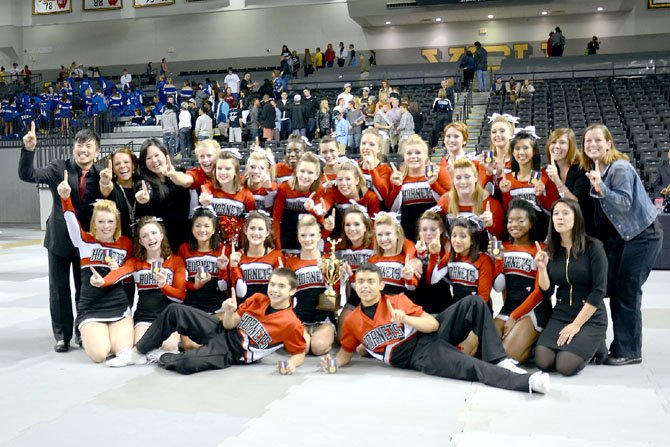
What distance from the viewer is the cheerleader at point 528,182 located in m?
6.48

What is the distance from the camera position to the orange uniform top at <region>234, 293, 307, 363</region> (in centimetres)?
605

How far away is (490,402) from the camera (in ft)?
16.5

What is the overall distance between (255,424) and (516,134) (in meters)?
3.56

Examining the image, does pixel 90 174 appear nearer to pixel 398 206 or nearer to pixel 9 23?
pixel 398 206

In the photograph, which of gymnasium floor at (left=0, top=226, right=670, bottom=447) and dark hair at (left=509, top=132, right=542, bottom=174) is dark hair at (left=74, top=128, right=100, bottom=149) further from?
dark hair at (left=509, top=132, right=542, bottom=174)

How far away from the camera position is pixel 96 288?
6.68 metres

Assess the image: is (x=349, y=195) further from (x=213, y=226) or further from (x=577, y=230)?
(x=577, y=230)

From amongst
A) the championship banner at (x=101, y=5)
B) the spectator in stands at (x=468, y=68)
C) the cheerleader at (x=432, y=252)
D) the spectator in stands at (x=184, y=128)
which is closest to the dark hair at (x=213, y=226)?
the cheerleader at (x=432, y=252)

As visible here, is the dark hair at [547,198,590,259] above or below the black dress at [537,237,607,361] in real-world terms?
above

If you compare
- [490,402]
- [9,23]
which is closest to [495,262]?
[490,402]

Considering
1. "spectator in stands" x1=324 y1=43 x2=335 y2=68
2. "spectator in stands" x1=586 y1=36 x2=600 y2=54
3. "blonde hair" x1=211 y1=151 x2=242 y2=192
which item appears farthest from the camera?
"spectator in stands" x1=324 y1=43 x2=335 y2=68

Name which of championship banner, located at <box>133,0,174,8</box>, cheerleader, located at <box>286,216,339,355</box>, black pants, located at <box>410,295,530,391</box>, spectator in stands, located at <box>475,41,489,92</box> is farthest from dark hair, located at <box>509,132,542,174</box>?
championship banner, located at <box>133,0,174,8</box>

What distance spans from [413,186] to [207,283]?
2.17m

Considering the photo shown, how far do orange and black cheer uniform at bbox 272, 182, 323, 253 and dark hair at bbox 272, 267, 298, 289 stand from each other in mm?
850
